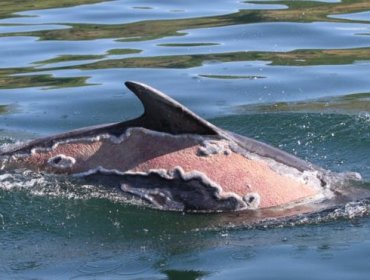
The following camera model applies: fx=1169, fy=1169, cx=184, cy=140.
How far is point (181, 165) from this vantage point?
24.5 ft

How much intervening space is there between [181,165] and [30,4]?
10434mm

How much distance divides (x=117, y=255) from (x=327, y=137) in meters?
3.21

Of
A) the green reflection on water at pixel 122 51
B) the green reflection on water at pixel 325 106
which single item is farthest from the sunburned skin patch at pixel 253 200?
the green reflection on water at pixel 122 51

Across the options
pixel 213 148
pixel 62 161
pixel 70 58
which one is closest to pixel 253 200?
pixel 213 148

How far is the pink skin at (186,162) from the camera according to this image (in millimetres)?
7480

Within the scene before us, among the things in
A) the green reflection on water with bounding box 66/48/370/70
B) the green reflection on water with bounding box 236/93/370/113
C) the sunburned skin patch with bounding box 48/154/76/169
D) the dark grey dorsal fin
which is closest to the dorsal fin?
the dark grey dorsal fin

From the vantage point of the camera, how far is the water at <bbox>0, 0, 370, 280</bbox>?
6.92 metres

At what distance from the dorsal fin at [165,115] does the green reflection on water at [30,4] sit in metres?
9.63

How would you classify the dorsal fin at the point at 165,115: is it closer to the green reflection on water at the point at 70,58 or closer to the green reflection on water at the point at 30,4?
the green reflection on water at the point at 70,58

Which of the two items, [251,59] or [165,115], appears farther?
[251,59]

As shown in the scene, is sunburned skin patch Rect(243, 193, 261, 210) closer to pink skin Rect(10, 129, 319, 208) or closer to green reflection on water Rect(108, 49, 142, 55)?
pink skin Rect(10, 129, 319, 208)

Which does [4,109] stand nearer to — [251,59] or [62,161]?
[251,59]

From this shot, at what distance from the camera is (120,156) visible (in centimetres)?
755

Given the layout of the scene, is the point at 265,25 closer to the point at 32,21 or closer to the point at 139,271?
the point at 32,21
